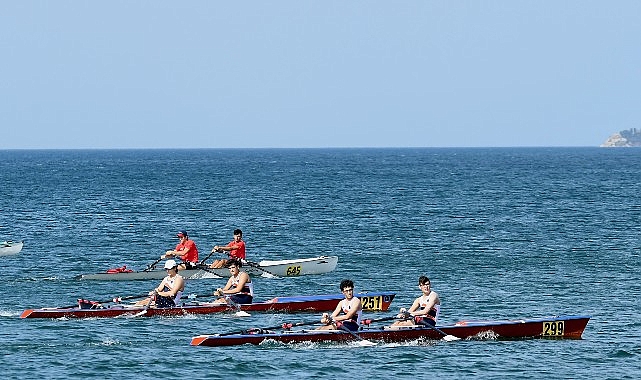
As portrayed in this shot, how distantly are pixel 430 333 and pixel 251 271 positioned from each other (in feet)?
46.9

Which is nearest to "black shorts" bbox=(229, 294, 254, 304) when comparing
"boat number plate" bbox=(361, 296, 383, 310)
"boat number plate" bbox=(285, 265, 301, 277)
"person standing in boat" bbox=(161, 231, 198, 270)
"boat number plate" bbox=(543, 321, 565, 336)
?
"boat number plate" bbox=(361, 296, 383, 310)

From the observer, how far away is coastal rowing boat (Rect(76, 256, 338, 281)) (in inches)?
1668

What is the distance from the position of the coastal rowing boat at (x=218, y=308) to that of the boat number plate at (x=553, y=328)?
6.06 meters

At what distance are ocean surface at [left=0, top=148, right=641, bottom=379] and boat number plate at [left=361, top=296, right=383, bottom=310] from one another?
198 centimetres

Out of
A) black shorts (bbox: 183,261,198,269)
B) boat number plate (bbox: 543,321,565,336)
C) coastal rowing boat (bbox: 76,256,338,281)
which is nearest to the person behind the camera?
boat number plate (bbox: 543,321,565,336)

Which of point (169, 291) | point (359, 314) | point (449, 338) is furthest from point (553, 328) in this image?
point (169, 291)

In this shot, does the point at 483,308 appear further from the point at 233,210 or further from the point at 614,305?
the point at 233,210

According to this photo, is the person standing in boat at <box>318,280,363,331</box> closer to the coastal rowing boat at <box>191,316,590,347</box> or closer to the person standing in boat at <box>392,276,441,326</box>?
the coastal rowing boat at <box>191,316,590,347</box>

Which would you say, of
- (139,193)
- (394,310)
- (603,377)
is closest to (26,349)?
(394,310)

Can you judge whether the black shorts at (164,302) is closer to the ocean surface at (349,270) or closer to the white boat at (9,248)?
the ocean surface at (349,270)

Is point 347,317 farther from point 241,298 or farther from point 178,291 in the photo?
point 178,291

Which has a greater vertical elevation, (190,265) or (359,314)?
(359,314)

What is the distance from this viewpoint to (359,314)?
2948 centimetres

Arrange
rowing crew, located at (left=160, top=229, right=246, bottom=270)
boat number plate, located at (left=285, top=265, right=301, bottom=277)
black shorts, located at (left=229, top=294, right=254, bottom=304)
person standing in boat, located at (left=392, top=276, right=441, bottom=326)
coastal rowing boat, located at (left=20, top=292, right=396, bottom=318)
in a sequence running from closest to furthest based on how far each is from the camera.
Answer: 1. person standing in boat, located at (left=392, top=276, right=441, bottom=326)
2. coastal rowing boat, located at (left=20, top=292, right=396, bottom=318)
3. black shorts, located at (left=229, top=294, right=254, bottom=304)
4. rowing crew, located at (left=160, top=229, right=246, bottom=270)
5. boat number plate, located at (left=285, top=265, right=301, bottom=277)
